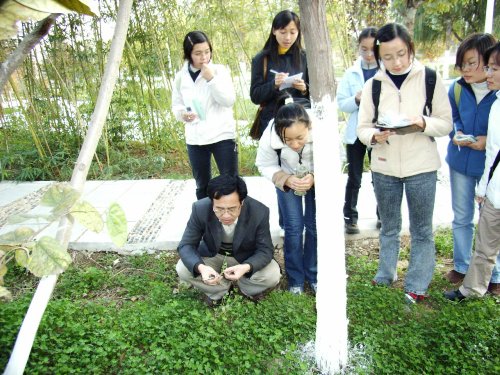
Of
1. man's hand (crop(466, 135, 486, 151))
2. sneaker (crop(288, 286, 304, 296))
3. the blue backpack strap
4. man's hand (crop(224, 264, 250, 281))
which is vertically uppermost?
the blue backpack strap

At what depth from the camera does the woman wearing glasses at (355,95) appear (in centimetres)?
292

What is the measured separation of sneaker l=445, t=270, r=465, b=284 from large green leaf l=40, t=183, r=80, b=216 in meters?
2.35

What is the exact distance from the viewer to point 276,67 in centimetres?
290

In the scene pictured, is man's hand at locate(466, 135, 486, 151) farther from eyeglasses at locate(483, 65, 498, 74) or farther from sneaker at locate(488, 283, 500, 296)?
sneaker at locate(488, 283, 500, 296)

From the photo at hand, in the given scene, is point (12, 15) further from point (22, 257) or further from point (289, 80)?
point (289, 80)

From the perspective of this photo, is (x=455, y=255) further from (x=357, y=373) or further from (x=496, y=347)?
(x=357, y=373)

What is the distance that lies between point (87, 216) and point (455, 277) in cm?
232

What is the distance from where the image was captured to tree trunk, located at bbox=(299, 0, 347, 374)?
174 centimetres

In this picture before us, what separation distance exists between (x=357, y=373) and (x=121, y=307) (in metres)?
1.46

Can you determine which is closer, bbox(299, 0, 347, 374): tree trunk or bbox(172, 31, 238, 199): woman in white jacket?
bbox(299, 0, 347, 374): tree trunk

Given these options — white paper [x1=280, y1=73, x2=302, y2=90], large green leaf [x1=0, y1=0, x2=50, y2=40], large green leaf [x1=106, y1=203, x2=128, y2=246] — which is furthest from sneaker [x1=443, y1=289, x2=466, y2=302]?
large green leaf [x1=0, y1=0, x2=50, y2=40]

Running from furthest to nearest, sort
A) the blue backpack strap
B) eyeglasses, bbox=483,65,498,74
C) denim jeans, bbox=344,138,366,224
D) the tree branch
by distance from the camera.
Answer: denim jeans, bbox=344,138,366,224 → the blue backpack strap → eyeglasses, bbox=483,65,498,74 → the tree branch

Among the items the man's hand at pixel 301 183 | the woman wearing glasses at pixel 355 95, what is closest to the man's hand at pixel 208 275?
the man's hand at pixel 301 183

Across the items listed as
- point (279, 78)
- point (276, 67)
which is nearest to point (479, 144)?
point (279, 78)
